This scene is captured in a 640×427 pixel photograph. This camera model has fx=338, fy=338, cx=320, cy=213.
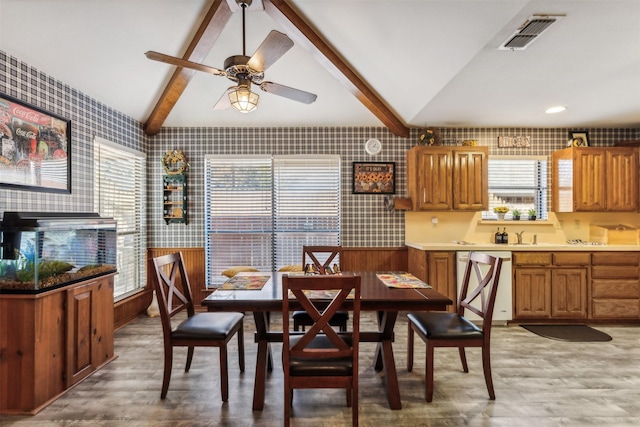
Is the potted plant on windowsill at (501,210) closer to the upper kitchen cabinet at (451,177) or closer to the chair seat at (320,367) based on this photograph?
the upper kitchen cabinet at (451,177)

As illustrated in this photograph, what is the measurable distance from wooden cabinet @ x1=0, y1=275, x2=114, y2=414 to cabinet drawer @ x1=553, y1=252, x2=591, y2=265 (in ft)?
15.7

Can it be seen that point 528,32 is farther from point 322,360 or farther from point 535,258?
Result: point 535,258

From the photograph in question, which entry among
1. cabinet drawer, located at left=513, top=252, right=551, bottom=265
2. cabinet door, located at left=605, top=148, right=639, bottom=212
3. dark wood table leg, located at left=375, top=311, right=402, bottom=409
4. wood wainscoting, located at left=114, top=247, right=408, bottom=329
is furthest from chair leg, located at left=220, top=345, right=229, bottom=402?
cabinet door, located at left=605, top=148, right=639, bottom=212

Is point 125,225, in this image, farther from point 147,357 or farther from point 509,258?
point 509,258

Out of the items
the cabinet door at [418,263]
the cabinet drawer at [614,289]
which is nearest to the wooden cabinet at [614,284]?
the cabinet drawer at [614,289]

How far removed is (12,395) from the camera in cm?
222

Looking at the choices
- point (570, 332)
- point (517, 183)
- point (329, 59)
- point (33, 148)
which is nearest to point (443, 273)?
point (570, 332)

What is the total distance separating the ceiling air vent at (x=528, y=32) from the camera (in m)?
2.13

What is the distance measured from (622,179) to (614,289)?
1.38 meters

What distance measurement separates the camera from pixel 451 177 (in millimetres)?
4316

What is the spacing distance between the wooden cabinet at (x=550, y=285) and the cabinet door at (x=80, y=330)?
170 inches

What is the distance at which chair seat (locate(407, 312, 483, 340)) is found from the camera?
2.36m

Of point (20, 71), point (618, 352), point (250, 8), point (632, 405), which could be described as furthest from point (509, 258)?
point (20, 71)

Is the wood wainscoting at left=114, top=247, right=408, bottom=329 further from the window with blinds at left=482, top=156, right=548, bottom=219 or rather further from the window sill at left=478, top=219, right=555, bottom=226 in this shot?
the window with blinds at left=482, top=156, right=548, bottom=219
